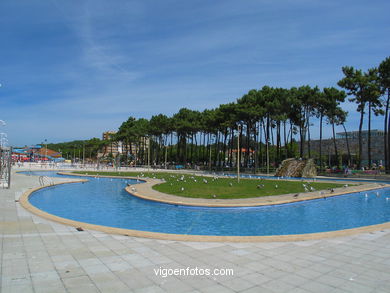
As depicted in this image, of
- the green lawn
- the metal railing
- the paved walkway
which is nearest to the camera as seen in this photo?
the paved walkway

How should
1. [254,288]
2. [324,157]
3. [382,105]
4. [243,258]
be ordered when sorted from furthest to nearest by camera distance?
[324,157]
[382,105]
[243,258]
[254,288]

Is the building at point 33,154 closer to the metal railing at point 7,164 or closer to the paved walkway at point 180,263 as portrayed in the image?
the metal railing at point 7,164

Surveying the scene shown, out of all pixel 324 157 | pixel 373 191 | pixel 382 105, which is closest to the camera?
pixel 373 191

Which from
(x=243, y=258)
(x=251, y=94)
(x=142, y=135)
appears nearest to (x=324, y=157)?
(x=251, y=94)

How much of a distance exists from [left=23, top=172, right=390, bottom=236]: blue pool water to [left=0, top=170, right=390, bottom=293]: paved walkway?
11.1 ft

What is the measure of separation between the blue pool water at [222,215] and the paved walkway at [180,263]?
337 centimetres

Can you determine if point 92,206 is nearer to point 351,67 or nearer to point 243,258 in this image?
point 243,258

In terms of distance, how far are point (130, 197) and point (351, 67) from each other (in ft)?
97.5

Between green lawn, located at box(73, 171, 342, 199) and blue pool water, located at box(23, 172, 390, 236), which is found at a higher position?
green lawn, located at box(73, 171, 342, 199)

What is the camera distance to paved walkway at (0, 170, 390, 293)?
162 inches

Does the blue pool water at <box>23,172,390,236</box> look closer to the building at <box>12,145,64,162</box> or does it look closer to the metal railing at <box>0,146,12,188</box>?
the metal railing at <box>0,146,12,188</box>

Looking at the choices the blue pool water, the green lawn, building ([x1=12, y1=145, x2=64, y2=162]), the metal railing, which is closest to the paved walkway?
the blue pool water

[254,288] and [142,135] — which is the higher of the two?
[142,135]

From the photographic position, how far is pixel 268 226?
34.5 ft
